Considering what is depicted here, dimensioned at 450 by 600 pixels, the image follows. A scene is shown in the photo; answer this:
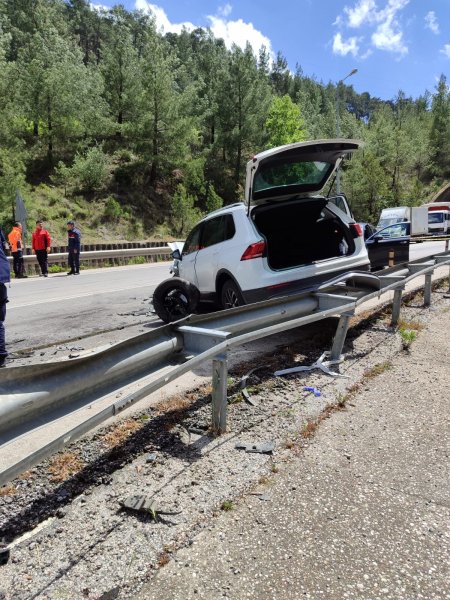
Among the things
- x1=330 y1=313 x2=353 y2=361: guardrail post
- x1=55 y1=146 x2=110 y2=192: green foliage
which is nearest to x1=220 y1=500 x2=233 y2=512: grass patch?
x1=330 y1=313 x2=353 y2=361: guardrail post

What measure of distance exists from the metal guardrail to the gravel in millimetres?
271

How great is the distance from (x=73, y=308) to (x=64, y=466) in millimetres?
6786

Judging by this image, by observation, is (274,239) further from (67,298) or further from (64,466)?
(67,298)

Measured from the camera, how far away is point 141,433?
356cm

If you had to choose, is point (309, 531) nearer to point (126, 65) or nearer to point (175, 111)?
point (175, 111)

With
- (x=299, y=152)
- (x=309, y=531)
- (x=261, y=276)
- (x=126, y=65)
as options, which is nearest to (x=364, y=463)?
(x=309, y=531)

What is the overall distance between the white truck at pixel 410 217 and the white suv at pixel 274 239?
2421cm

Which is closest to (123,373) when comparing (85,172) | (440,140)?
(85,172)

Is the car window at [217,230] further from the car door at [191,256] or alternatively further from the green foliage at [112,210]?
the green foliage at [112,210]

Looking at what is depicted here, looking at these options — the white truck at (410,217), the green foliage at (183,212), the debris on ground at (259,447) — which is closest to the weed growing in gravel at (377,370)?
the debris on ground at (259,447)

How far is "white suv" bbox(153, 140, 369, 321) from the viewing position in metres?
5.81

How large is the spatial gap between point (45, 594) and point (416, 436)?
270cm

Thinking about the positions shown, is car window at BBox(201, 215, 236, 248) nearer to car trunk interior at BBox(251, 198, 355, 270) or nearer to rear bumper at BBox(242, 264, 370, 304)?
car trunk interior at BBox(251, 198, 355, 270)

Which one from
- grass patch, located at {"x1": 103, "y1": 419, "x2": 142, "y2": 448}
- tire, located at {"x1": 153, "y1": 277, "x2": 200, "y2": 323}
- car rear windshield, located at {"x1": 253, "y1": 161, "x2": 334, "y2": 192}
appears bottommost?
grass patch, located at {"x1": 103, "y1": 419, "x2": 142, "y2": 448}
